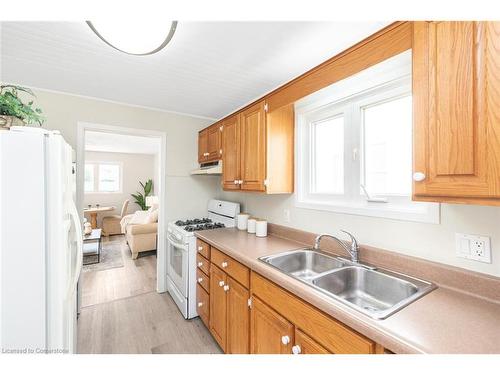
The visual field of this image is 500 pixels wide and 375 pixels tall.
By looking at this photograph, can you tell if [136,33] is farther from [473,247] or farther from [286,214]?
[473,247]

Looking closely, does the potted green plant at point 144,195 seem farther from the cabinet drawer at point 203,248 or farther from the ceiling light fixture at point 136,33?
the ceiling light fixture at point 136,33

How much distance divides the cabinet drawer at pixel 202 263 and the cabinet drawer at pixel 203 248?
0.16 ft

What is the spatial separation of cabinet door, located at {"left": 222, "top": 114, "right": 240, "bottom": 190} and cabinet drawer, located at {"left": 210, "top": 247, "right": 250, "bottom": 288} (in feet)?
2.28

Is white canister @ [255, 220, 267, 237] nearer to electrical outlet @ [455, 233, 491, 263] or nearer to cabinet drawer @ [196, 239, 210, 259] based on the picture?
cabinet drawer @ [196, 239, 210, 259]

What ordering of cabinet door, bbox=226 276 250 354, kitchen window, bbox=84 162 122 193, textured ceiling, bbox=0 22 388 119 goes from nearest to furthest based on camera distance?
textured ceiling, bbox=0 22 388 119 → cabinet door, bbox=226 276 250 354 → kitchen window, bbox=84 162 122 193

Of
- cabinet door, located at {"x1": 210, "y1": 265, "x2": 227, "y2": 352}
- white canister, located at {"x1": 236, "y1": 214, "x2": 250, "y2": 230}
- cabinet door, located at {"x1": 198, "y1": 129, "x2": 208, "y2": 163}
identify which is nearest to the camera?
cabinet door, located at {"x1": 210, "y1": 265, "x2": 227, "y2": 352}

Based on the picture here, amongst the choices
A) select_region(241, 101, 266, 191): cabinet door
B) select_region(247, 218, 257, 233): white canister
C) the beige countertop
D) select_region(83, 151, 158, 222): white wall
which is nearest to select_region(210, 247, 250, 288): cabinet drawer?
the beige countertop

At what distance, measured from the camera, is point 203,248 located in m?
2.02

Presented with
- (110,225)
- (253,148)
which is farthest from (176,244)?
(110,225)

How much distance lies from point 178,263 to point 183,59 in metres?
2.01

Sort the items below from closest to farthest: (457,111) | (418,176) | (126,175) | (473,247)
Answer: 1. (457,111)
2. (418,176)
3. (473,247)
4. (126,175)

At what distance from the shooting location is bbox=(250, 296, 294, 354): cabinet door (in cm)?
109

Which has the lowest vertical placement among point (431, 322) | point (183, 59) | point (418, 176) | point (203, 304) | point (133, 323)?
point (133, 323)

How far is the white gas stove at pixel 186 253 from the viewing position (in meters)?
2.14
